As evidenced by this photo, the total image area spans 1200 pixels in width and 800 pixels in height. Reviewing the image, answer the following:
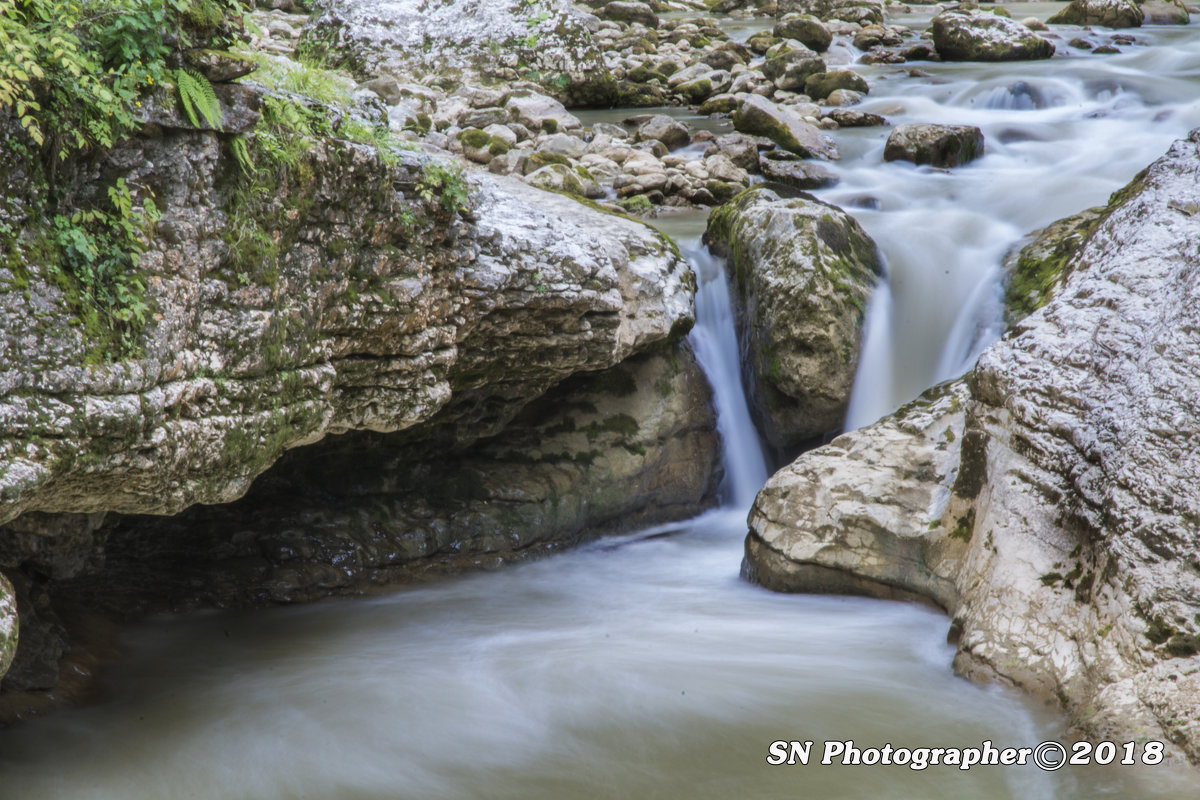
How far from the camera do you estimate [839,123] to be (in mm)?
13406

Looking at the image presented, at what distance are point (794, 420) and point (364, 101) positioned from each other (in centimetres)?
418

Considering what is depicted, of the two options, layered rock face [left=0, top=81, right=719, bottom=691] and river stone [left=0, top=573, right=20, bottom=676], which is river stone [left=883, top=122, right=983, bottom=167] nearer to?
layered rock face [left=0, top=81, right=719, bottom=691]

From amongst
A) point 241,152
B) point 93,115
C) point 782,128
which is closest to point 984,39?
point 782,128

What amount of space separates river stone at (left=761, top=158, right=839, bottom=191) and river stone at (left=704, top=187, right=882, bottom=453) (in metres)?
3.12

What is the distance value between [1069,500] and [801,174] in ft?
22.7

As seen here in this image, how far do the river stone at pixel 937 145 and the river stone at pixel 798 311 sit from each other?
3.82 metres

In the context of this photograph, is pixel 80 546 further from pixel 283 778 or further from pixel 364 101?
pixel 364 101

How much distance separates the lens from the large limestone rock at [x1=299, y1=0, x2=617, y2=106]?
14.4 m

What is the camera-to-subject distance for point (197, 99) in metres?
3.64

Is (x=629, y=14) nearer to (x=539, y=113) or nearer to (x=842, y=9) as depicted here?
(x=842, y=9)

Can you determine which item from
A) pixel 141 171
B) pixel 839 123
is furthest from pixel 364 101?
pixel 839 123

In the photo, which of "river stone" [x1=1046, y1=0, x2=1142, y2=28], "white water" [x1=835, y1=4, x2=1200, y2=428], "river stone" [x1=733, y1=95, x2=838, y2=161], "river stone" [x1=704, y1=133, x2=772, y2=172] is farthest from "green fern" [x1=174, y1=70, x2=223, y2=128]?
"river stone" [x1=1046, y1=0, x2=1142, y2=28]

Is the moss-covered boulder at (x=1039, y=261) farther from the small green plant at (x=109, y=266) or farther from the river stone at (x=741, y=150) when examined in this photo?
the small green plant at (x=109, y=266)

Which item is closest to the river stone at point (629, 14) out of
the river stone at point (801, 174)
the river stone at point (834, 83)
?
the river stone at point (834, 83)
